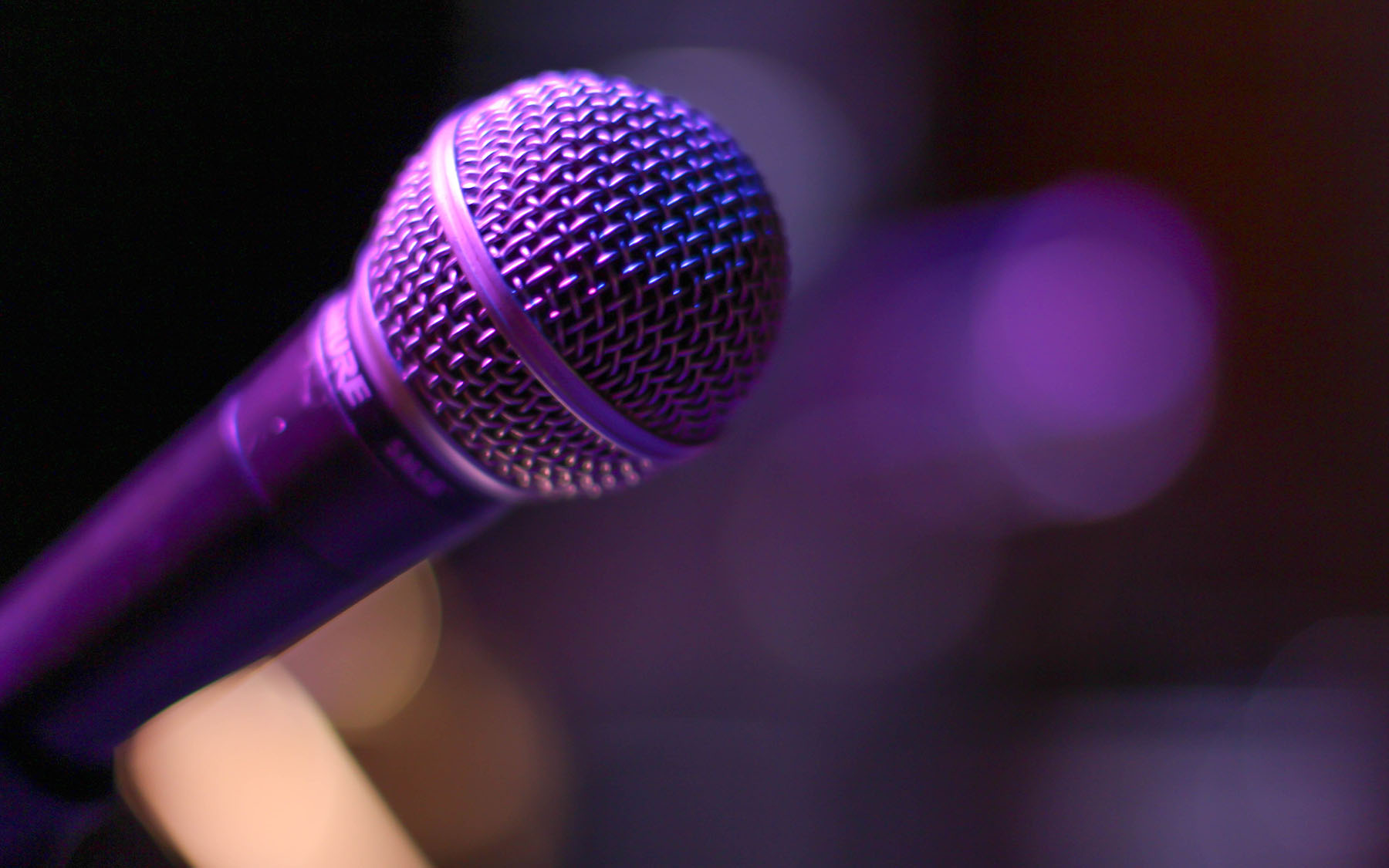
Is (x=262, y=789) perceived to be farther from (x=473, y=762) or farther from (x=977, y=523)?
(x=977, y=523)

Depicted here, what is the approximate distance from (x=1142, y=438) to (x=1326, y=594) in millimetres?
436

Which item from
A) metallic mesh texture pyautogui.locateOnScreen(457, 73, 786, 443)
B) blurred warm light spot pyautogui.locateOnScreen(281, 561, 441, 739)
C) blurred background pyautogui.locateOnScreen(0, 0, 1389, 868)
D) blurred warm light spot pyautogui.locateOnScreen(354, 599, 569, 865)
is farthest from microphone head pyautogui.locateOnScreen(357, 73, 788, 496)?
blurred warm light spot pyautogui.locateOnScreen(354, 599, 569, 865)

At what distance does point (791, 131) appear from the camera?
1.58m

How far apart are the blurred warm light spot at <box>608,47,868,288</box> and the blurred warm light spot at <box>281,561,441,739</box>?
3.27 ft

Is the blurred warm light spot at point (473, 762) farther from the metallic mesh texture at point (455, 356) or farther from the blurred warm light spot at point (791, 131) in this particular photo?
the metallic mesh texture at point (455, 356)

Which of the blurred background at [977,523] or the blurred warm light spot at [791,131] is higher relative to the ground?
the blurred warm light spot at [791,131]

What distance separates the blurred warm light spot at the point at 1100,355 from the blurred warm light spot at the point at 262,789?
134cm

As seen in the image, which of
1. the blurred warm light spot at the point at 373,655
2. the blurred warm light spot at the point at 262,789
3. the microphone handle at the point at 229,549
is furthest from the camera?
the blurred warm light spot at the point at 373,655

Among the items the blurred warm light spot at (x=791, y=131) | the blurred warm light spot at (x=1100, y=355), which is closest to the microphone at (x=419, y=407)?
the blurred warm light spot at (x=791, y=131)

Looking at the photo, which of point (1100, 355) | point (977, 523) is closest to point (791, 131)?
point (1100, 355)

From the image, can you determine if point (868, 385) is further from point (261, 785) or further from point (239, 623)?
point (239, 623)

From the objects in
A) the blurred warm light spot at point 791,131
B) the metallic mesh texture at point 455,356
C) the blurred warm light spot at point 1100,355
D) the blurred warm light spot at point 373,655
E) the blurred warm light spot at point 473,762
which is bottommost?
the blurred warm light spot at point 473,762

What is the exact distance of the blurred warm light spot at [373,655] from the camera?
137 centimetres

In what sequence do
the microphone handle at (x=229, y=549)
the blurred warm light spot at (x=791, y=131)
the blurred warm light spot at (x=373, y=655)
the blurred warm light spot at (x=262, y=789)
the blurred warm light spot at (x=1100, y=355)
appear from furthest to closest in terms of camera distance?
the blurred warm light spot at (x=1100, y=355), the blurred warm light spot at (x=791, y=131), the blurred warm light spot at (x=373, y=655), the blurred warm light spot at (x=262, y=789), the microphone handle at (x=229, y=549)
